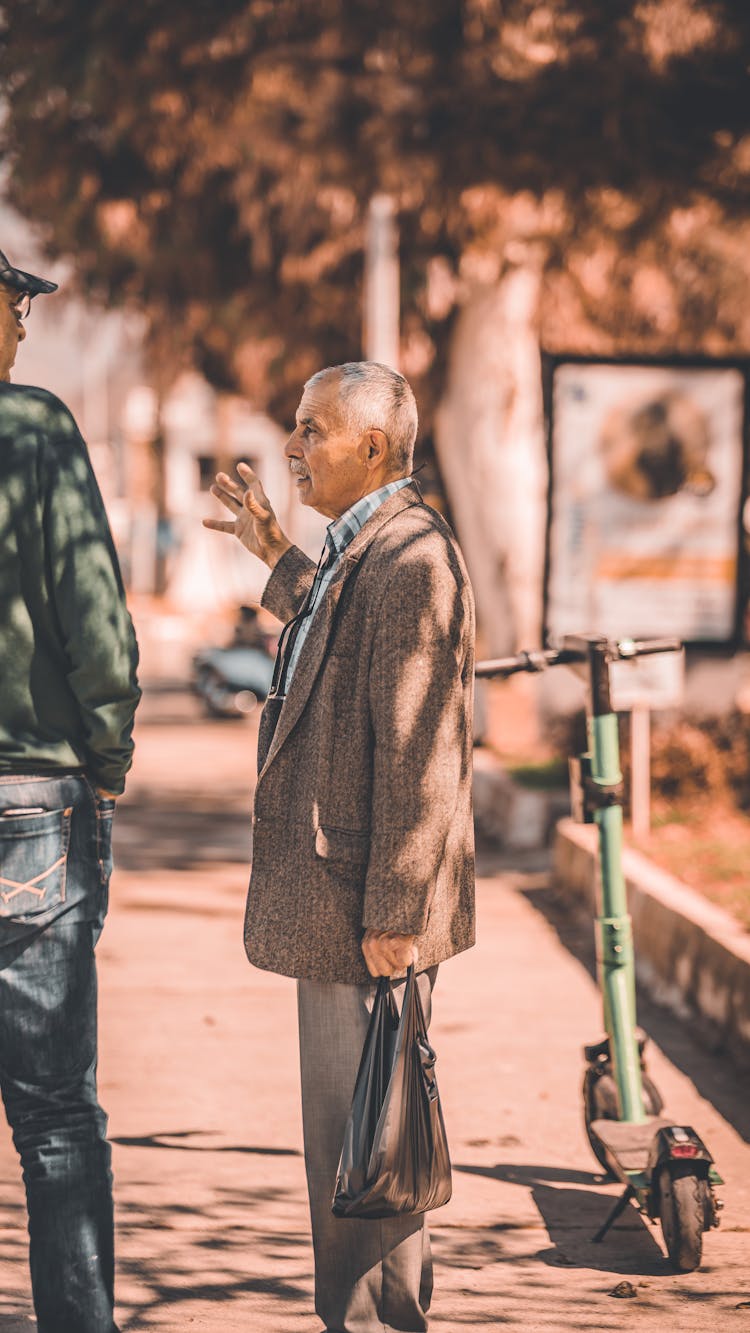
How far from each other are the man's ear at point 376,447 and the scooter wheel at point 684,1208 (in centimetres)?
177

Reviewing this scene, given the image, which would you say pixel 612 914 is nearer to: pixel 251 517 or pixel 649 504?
pixel 251 517

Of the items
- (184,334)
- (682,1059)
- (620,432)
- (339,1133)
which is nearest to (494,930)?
(682,1059)

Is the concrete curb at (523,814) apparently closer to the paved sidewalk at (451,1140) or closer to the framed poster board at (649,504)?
the framed poster board at (649,504)

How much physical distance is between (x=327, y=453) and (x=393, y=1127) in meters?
1.24

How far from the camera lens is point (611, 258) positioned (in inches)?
669

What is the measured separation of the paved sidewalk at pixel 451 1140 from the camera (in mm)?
4172

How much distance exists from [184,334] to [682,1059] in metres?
14.7

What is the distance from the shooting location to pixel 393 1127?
11.0 ft

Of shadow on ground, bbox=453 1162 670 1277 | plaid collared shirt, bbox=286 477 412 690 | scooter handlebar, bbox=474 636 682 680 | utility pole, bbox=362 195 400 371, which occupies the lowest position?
shadow on ground, bbox=453 1162 670 1277

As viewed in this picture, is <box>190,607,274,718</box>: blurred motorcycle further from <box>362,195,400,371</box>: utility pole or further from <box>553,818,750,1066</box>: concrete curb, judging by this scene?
<box>553,818,750,1066</box>: concrete curb

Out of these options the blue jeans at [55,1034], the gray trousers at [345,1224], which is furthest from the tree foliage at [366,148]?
the blue jeans at [55,1034]

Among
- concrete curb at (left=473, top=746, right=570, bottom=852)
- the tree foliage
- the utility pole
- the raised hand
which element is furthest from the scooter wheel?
the utility pole

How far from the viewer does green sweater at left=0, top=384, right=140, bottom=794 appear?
3.31m

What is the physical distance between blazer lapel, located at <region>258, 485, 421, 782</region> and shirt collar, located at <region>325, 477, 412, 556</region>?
25 millimetres
